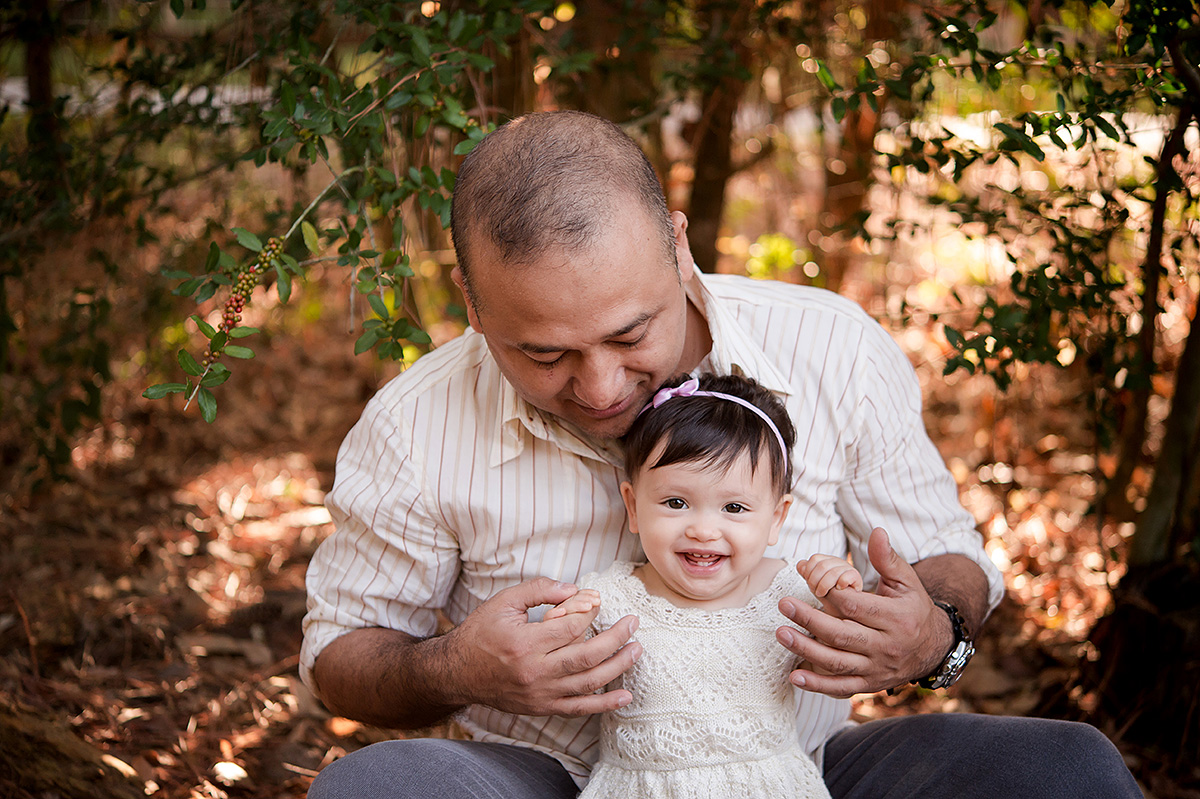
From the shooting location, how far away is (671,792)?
1.95 meters

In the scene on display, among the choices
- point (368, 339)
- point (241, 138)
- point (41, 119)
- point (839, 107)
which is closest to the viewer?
point (368, 339)

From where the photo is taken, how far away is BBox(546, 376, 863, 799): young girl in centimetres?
196

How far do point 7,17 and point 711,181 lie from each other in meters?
2.44

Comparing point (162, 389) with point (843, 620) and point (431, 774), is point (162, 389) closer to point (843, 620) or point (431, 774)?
point (431, 774)

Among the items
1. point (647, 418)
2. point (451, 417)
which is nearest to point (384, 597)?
point (451, 417)

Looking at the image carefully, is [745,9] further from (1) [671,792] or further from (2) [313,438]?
(2) [313,438]

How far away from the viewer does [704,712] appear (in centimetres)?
197

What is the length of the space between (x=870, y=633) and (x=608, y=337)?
767 millimetres

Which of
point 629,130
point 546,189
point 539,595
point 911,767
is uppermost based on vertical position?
point 629,130

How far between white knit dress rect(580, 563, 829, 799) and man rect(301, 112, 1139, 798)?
0.09m

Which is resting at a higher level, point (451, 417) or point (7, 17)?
point (7, 17)

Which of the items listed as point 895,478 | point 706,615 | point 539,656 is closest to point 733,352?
point 895,478

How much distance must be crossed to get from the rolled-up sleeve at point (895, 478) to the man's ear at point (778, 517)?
24cm

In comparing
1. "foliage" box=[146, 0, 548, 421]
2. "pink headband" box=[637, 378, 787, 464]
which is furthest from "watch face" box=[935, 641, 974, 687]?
"foliage" box=[146, 0, 548, 421]
